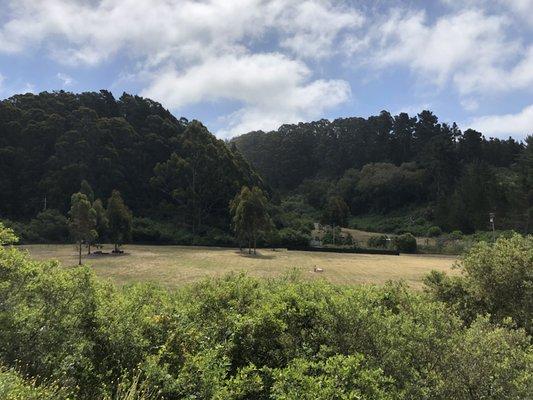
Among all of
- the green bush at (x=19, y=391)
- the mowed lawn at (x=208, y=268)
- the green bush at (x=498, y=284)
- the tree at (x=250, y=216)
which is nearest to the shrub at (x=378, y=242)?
the mowed lawn at (x=208, y=268)

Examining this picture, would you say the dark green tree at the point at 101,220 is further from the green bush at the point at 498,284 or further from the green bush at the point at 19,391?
the green bush at the point at 19,391

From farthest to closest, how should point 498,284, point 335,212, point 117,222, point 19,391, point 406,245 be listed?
point 335,212
point 406,245
point 117,222
point 498,284
point 19,391

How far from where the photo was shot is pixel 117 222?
4312cm

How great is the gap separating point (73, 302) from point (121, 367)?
1602mm

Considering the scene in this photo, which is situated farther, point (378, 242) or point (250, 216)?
point (378, 242)

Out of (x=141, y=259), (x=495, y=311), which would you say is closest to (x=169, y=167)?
(x=141, y=259)

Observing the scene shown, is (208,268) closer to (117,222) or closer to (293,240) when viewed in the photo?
(117,222)

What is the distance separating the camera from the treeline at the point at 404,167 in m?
65.9

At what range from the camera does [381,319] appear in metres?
6.89

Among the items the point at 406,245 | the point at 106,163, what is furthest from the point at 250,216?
the point at 106,163

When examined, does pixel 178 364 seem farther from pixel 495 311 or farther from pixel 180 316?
pixel 495 311

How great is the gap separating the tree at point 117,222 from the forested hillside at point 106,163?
54.8 ft

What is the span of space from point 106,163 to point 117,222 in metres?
23.5

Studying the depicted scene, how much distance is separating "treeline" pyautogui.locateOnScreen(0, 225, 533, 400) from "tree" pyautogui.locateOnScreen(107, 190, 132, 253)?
36.0 m
